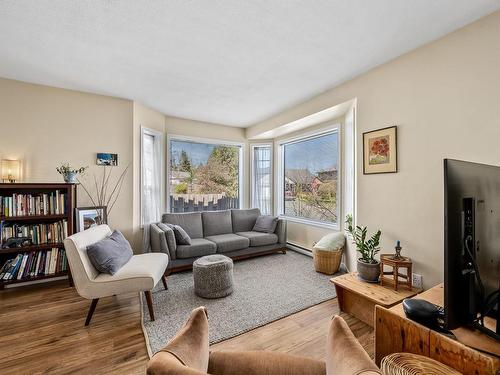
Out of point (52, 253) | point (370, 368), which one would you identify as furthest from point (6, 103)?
point (370, 368)

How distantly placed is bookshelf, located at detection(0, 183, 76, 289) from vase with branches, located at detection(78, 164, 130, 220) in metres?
0.33

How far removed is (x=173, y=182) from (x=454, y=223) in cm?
417

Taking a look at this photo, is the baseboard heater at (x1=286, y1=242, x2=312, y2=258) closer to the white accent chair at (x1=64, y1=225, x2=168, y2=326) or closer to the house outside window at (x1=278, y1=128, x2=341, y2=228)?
the house outside window at (x1=278, y1=128, x2=341, y2=228)

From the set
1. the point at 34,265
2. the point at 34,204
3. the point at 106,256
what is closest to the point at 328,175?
the point at 106,256

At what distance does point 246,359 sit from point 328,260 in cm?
244

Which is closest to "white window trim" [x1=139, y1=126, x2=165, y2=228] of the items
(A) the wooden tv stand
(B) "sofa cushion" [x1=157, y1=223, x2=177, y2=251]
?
(B) "sofa cushion" [x1=157, y1=223, x2=177, y2=251]

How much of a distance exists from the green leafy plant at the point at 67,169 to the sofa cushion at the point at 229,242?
2092 mm

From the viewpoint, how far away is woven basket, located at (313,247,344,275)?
123 inches

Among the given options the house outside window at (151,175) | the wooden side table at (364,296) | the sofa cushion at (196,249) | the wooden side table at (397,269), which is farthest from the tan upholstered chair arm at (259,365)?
the house outside window at (151,175)

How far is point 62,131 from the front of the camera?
10.0 feet

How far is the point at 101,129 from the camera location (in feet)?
10.8

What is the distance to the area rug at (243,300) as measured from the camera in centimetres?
198

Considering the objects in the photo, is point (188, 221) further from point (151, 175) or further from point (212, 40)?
point (212, 40)

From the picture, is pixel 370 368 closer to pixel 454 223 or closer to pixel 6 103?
pixel 454 223
